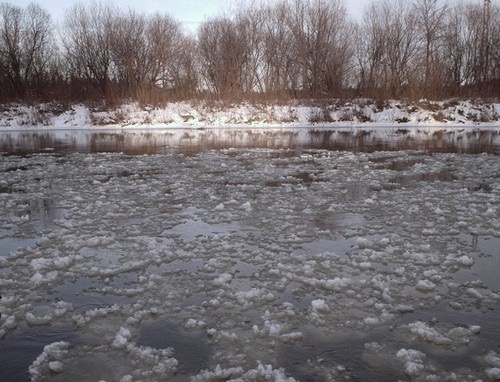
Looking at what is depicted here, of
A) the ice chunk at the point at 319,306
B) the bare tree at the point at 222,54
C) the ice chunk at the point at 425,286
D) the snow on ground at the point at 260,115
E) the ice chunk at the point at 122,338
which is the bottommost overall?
the ice chunk at the point at 122,338

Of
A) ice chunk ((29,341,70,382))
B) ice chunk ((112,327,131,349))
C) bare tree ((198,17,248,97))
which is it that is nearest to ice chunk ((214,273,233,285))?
ice chunk ((112,327,131,349))

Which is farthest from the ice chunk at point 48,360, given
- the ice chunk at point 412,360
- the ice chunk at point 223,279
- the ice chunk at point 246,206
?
the ice chunk at point 246,206

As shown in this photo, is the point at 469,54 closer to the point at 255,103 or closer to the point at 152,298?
the point at 255,103

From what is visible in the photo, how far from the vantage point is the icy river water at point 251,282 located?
10.8 ft

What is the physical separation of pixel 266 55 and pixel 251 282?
3940 centimetres

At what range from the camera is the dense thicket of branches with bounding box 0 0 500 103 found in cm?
3994

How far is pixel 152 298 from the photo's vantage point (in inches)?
170

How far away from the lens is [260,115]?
34.2m

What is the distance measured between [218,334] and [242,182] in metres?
6.68

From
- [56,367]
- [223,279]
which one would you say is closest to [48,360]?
[56,367]

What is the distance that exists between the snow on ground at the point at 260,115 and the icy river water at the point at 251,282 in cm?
2426

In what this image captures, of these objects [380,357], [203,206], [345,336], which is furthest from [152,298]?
[203,206]

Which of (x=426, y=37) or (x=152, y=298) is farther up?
(x=426, y=37)

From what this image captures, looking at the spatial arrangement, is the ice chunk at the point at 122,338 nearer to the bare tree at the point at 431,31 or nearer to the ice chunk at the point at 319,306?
the ice chunk at the point at 319,306
